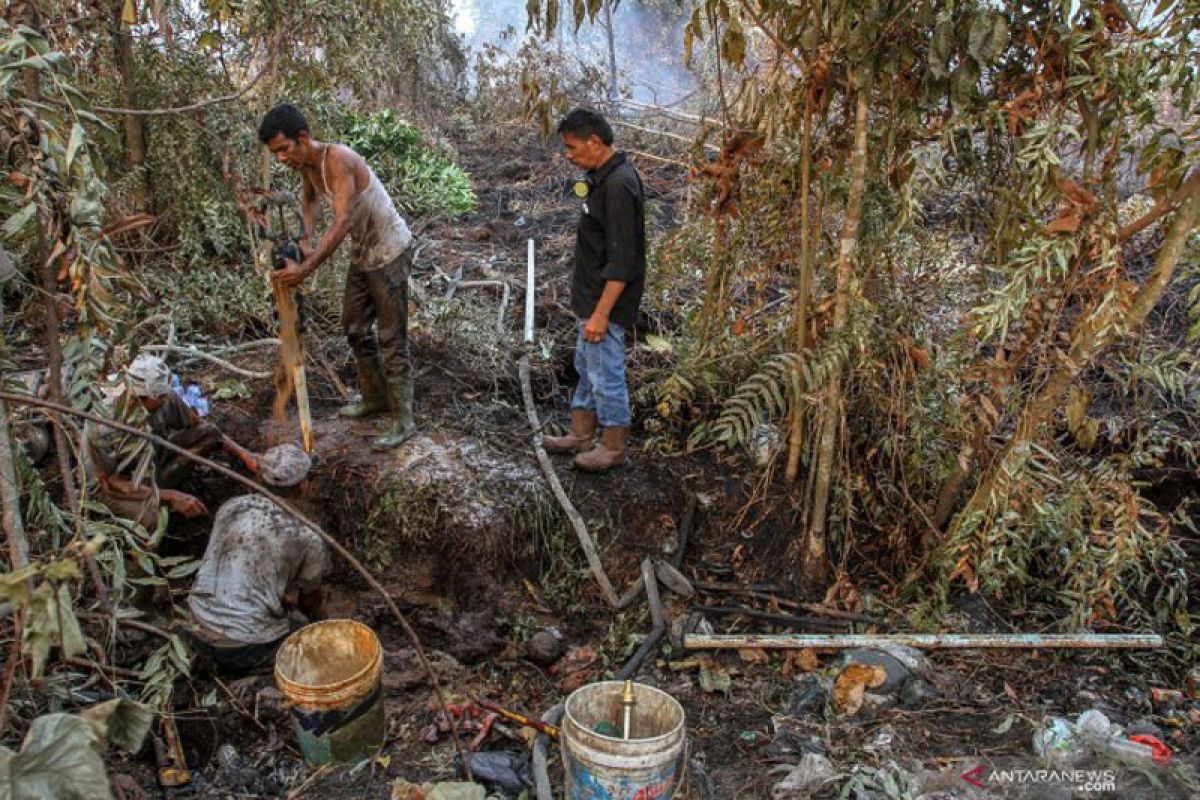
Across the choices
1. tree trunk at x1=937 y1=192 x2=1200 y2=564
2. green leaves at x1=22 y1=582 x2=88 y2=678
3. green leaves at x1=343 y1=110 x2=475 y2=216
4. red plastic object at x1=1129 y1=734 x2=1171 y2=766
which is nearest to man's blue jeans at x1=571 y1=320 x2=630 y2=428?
tree trunk at x1=937 y1=192 x2=1200 y2=564

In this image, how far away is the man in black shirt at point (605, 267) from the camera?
3.85 meters

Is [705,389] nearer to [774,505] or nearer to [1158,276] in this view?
[774,505]

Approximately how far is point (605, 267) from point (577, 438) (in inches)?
42.0

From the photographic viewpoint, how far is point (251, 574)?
3.52 m

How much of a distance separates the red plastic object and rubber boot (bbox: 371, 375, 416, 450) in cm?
355

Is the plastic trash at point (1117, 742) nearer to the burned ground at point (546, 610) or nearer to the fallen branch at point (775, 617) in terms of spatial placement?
the burned ground at point (546, 610)

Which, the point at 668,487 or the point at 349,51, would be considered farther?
the point at 349,51

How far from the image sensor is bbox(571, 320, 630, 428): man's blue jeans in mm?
4156

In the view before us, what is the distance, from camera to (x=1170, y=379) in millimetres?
3391

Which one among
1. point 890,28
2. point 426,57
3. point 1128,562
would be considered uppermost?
point 426,57

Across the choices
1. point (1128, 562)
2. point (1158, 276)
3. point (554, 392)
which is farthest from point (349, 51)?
point (1128, 562)

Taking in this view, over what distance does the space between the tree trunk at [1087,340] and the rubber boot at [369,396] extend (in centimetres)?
310

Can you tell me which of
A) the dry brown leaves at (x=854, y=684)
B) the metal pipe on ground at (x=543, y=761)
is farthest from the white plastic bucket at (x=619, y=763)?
the dry brown leaves at (x=854, y=684)

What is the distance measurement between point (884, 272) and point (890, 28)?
3.74 feet
